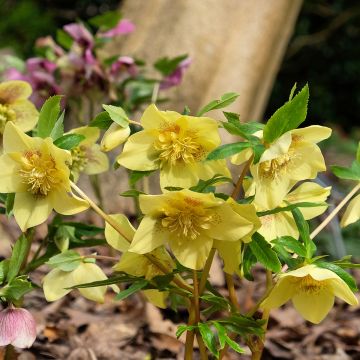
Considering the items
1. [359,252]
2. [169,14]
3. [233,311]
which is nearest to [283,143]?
[233,311]

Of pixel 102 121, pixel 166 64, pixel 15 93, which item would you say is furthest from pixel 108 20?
pixel 102 121

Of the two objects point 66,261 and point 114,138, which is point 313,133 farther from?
point 66,261

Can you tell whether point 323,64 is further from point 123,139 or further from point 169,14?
point 123,139

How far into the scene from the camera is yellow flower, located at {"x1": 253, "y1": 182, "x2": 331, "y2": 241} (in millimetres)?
988

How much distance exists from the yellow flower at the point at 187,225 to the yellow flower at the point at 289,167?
68 millimetres

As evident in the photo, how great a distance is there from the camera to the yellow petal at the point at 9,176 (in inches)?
37.4

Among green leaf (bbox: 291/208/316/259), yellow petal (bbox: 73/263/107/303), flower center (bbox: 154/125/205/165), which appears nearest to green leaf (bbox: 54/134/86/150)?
flower center (bbox: 154/125/205/165)

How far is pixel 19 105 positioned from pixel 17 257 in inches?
11.2

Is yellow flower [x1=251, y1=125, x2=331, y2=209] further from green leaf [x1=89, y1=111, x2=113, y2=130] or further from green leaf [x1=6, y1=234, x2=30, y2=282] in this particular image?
green leaf [x1=6, y1=234, x2=30, y2=282]

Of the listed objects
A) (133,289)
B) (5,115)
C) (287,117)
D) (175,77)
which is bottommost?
(175,77)

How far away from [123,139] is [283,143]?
0.75ft

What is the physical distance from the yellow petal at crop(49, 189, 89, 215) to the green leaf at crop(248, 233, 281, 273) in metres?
0.23

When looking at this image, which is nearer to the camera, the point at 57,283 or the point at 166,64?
the point at 57,283

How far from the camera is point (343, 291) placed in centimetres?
91
